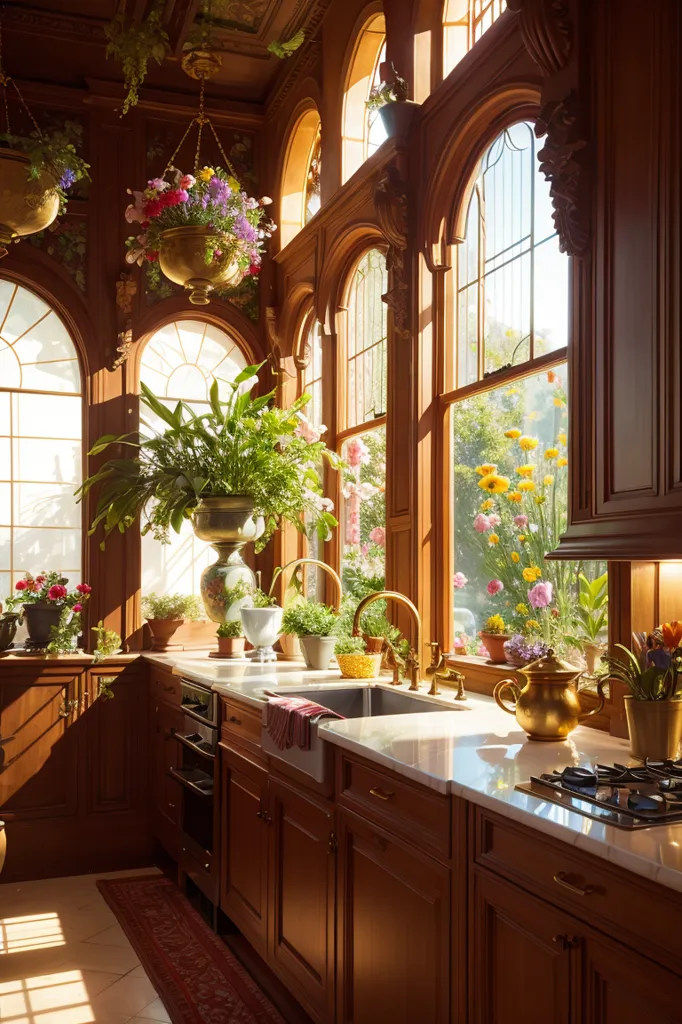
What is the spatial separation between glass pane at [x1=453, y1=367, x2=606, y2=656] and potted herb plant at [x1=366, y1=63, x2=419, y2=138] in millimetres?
1066

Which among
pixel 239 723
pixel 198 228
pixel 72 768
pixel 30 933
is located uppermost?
pixel 198 228

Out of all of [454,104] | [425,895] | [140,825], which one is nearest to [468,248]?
[454,104]

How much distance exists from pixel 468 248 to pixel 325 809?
201 centimetres

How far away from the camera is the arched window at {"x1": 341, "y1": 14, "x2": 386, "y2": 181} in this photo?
13.9 feet

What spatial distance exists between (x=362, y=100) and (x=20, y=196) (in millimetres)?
1836

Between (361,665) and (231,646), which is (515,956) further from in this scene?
(231,646)

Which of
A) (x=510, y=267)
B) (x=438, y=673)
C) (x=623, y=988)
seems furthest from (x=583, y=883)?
(x=510, y=267)

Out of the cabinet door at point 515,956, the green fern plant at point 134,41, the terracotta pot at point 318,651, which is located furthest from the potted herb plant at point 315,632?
→ the green fern plant at point 134,41

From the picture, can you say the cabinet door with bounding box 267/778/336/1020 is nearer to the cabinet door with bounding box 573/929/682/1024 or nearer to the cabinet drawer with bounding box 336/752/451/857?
the cabinet drawer with bounding box 336/752/451/857

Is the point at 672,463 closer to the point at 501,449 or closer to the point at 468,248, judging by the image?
the point at 501,449

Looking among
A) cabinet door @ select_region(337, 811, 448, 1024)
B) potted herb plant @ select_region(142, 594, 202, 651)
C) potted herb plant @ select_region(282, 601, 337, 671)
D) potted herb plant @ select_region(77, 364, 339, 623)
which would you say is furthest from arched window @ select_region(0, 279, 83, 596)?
cabinet door @ select_region(337, 811, 448, 1024)

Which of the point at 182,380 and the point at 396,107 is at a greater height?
the point at 396,107

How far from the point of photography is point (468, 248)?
3.48 m

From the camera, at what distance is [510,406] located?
322 centimetres
